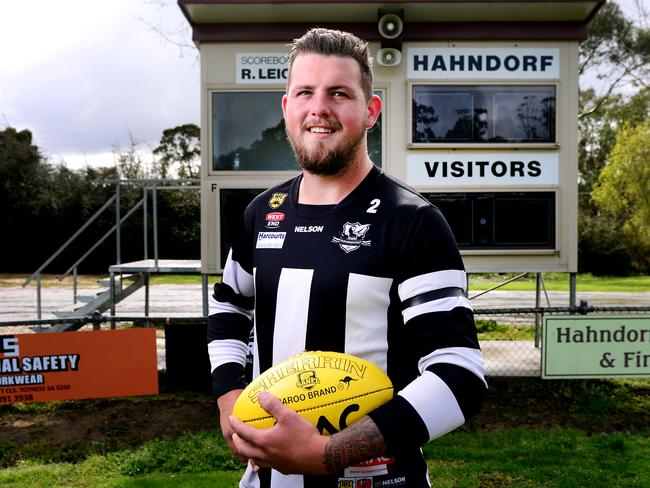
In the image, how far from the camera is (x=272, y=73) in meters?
6.57

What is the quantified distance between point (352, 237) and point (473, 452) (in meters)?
3.85

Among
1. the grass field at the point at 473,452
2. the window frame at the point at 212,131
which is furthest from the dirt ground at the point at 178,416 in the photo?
the window frame at the point at 212,131

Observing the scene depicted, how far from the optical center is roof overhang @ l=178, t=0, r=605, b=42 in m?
6.25

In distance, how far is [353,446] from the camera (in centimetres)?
139

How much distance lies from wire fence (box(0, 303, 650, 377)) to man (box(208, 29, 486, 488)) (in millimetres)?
4371

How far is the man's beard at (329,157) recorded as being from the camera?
1715 millimetres

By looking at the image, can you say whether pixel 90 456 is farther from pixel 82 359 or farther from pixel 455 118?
pixel 455 118

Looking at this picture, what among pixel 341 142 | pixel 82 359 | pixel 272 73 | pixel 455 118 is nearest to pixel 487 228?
pixel 455 118

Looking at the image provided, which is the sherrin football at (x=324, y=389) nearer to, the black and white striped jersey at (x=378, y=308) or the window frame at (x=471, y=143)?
the black and white striped jersey at (x=378, y=308)

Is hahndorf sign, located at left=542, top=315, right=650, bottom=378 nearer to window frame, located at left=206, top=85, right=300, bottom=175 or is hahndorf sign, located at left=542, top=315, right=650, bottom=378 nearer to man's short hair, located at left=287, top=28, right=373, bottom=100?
window frame, located at left=206, top=85, right=300, bottom=175

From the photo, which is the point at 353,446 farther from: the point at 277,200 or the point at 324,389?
the point at 277,200

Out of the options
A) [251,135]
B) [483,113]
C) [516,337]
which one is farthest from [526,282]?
[251,135]

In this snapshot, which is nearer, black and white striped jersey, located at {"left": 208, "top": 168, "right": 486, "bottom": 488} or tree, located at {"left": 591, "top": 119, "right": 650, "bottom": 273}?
black and white striped jersey, located at {"left": 208, "top": 168, "right": 486, "bottom": 488}

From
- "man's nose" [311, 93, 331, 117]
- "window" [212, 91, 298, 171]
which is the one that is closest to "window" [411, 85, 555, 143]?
"window" [212, 91, 298, 171]
